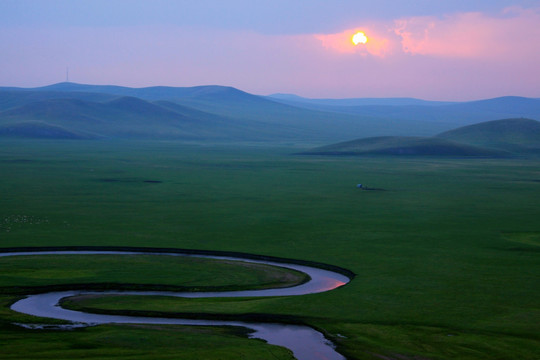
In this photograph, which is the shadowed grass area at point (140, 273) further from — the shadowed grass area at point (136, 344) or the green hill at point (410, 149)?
the green hill at point (410, 149)

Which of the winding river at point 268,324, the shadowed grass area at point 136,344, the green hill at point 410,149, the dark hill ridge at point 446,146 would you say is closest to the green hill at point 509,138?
the dark hill ridge at point 446,146

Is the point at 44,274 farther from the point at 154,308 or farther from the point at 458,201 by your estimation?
the point at 458,201

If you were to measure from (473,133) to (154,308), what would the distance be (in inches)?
7072

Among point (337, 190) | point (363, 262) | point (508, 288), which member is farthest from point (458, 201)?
point (508, 288)

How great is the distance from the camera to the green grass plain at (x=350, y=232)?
27.7m

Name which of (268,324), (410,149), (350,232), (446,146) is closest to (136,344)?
(268,324)

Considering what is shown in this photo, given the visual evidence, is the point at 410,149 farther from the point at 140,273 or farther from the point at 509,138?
the point at 140,273

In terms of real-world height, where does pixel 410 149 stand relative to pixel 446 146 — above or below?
below

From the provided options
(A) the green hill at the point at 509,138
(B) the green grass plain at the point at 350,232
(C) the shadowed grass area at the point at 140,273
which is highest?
(A) the green hill at the point at 509,138

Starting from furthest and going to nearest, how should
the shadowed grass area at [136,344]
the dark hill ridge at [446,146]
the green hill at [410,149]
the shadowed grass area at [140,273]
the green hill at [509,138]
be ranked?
the green hill at [509,138], the dark hill ridge at [446,146], the green hill at [410,149], the shadowed grass area at [140,273], the shadowed grass area at [136,344]

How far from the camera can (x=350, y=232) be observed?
51.4 m

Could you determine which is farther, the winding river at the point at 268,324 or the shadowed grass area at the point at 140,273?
→ the shadowed grass area at the point at 140,273

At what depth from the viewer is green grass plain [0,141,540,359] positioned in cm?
2770

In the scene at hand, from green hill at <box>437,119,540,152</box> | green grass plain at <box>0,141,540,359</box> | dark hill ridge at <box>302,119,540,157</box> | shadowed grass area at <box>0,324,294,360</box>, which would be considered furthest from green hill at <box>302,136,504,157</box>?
shadowed grass area at <box>0,324,294,360</box>
